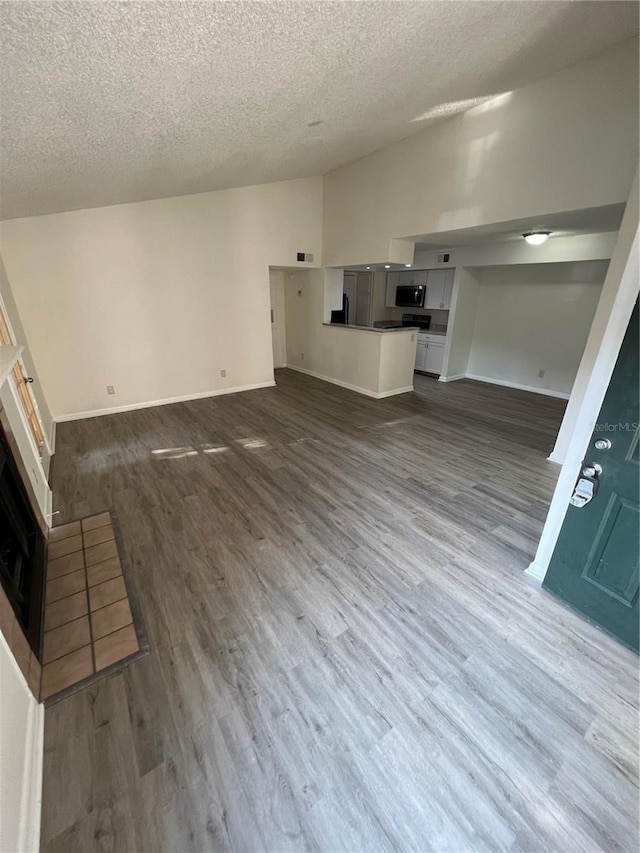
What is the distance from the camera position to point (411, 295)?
704 centimetres

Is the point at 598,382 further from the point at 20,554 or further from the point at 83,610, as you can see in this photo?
the point at 20,554

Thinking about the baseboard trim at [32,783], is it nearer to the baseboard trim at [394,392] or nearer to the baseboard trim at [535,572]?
the baseboard trim at [535,572]

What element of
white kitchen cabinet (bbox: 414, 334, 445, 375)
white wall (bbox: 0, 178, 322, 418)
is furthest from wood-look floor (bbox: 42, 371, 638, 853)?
white kitchen cabinet (bbox: 414, 334, 445, 375)

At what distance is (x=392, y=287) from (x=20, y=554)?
305 inches

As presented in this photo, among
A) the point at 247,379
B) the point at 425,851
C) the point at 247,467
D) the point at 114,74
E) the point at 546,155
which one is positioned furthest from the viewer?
the point at 247,379

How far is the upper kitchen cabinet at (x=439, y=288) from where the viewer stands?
642cm

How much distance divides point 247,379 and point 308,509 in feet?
12.1

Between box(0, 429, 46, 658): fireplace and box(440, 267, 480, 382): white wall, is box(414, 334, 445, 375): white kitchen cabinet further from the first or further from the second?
box(0, 429, 46, 658): fireplace

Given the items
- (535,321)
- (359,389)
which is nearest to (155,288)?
(359,389)

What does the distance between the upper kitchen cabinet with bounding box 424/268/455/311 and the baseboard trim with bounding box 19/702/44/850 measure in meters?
7.13

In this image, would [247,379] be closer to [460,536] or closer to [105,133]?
[105,133]

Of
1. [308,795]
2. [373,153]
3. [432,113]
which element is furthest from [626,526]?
[373,153]

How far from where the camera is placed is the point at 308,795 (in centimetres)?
114

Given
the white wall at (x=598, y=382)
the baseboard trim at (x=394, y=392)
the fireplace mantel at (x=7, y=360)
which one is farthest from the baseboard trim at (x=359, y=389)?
the fireplace mantel at (x=7, y=360)
